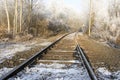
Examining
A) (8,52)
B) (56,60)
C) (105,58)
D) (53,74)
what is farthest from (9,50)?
(53,74)

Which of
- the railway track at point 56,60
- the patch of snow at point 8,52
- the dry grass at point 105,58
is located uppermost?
the railway track at point 56,60

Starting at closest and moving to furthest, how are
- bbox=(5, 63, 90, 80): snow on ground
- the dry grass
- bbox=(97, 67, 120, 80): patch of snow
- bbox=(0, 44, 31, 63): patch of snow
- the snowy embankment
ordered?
bbox=(5, 63, 90, 80): snow on ground
bbox=(97, 67, 120, 80): patch of snow
the dry grass
bbox=(0, 44, 31, 63): patch of snow
the snowy embankment

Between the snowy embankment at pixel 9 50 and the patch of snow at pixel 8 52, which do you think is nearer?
the patch of snow at pixel 8 52

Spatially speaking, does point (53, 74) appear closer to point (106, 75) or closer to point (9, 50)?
point (106, 75)

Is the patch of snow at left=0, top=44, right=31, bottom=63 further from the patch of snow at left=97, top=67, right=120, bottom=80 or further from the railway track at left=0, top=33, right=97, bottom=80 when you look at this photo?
the patch of snow at left=97, top=67, right=120, bottom=80

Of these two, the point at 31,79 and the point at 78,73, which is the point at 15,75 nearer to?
the point at 31,79

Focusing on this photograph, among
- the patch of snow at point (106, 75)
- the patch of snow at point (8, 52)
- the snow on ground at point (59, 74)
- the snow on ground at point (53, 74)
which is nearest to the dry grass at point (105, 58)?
the patch of snow at point (106, 75)

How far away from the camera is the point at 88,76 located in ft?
18.5

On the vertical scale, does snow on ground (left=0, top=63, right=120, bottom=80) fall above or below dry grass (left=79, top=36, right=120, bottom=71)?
above

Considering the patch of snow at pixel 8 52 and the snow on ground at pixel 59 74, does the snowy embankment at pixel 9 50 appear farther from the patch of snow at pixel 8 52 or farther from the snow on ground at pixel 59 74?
the snow on ground at pixel 59 74

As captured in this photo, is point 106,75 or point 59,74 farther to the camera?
point 106,75

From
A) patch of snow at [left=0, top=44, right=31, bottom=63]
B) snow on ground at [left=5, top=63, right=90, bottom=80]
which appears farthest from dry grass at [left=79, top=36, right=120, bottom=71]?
patch of snow at [left=0, top=44, right=31, bottom=63]

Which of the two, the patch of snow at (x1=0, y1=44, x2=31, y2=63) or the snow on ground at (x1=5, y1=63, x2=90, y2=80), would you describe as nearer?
the snow on ground at (x1=5, y1=63, x2=90, y2=80)

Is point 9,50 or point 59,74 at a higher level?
point 59,74
